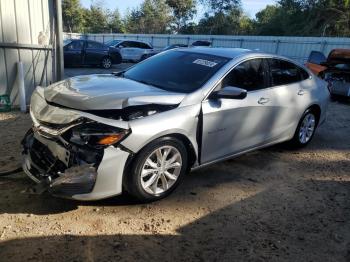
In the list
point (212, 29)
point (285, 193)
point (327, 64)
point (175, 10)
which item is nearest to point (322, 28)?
point (212, 29)

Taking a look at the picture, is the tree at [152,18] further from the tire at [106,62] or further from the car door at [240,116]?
the car door at [240,116]

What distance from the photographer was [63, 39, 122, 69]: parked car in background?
17.7 m

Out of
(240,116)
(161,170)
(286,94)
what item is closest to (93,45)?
(286,94)

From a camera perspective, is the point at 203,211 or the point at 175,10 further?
the point at 175,10

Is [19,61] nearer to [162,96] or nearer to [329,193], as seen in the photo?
[162,96]

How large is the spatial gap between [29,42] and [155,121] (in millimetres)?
5342

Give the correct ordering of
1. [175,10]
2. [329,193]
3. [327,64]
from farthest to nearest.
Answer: [175,10] < [327,64] < [329,193]

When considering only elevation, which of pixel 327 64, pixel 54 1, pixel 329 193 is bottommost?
pixel 329 193

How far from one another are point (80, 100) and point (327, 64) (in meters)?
9.14

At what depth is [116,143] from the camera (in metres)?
3.52

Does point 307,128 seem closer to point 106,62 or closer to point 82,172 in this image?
point 82,172

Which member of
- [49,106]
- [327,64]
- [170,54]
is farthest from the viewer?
[327,64]

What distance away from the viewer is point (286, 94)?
5465 mm

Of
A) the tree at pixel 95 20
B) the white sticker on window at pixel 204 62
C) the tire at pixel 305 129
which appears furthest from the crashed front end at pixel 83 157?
the tree at pixel 95 20
